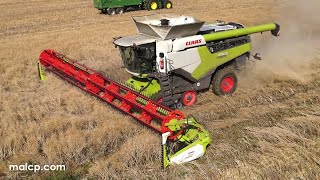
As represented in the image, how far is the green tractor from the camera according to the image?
68.7 feet

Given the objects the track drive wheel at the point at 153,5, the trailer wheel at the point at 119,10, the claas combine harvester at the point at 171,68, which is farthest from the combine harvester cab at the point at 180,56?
the track drive wheel at the point at 153,5

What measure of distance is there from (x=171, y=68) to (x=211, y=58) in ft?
3.90

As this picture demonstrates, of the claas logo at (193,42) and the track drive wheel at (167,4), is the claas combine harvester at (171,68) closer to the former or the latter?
the claas logo at (193,42)

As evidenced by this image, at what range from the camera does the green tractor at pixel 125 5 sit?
68.7 feet

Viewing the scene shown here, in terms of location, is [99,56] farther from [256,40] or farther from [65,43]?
[256,40]

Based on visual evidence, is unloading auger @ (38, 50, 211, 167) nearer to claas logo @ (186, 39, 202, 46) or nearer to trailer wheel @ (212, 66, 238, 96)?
claas logo @ (186, 39, 202, 46)

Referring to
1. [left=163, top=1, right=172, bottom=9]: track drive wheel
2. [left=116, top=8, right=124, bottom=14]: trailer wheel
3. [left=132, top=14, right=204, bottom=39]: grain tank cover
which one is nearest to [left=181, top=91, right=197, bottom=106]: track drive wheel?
[left=132, top=14, right=204, bottom=39]: grain tank cover

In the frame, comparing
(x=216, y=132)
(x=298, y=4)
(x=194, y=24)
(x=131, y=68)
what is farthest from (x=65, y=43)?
(x=298, y=4)

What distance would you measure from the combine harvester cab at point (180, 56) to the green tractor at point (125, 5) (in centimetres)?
1313

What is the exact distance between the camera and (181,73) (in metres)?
7.88

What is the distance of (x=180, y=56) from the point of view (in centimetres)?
764

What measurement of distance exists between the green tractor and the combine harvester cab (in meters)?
13.1

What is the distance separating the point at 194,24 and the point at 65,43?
731 cm

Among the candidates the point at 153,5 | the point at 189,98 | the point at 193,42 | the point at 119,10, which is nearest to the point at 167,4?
the point at 153,5
